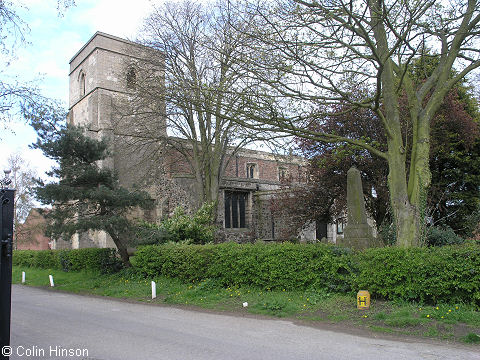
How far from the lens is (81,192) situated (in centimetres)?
1569

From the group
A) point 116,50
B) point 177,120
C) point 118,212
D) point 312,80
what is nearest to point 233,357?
point 312,80

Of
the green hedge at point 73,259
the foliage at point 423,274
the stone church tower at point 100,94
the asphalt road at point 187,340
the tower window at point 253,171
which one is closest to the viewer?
the asphalt road at point 187,340

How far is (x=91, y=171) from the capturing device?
15.9 meters

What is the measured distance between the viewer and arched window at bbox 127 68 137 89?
21594mm

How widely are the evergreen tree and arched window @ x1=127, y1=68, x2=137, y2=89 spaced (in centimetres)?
592

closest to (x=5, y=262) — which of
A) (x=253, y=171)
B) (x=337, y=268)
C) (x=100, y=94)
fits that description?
(x=337, y=268)

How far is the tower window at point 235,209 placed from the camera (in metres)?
29.1

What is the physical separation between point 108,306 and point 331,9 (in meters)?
10.2

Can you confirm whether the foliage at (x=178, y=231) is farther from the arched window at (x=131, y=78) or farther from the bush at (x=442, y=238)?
the bush at (x=442, y=238)

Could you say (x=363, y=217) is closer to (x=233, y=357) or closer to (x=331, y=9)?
(x=331, y=9)

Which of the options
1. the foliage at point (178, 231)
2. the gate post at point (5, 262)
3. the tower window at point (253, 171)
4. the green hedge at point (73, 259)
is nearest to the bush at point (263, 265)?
the foliage at point (178, 231)

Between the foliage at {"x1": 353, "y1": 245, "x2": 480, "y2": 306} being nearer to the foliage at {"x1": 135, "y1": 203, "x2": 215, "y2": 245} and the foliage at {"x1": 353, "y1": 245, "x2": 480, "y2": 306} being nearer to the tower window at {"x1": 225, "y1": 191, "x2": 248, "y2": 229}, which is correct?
the foliage at {"x1": 135, "y1": 203, "x2": 215, "y2": 245}

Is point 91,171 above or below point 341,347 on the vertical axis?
above

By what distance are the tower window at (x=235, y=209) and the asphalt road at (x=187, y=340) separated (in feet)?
61.1
